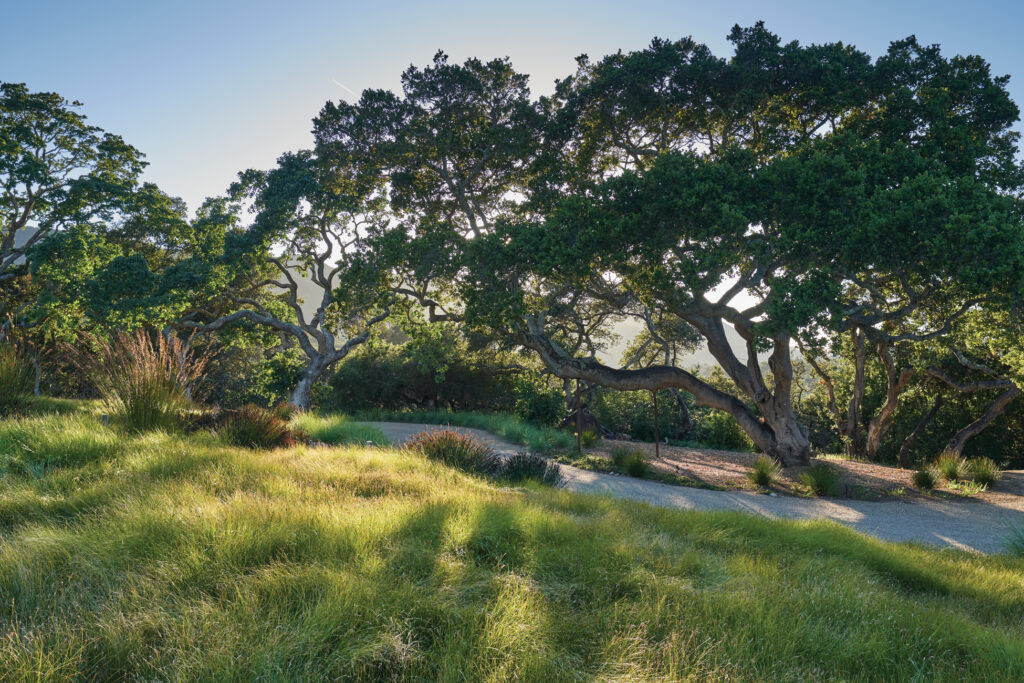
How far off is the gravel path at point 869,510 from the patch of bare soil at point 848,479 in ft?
1.64

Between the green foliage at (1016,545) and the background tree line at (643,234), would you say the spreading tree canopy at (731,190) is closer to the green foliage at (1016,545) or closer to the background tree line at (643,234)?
the background tree line at (643,234)

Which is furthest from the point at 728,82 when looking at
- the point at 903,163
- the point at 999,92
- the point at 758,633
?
the point at 758,633

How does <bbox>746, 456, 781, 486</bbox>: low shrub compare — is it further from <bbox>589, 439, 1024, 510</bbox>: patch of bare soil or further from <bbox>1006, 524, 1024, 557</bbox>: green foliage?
<bbox>1006, 524, 1024, 557</bbox>: green foliage

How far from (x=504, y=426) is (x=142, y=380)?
9.23m

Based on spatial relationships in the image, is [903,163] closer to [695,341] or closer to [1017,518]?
[1017,518]

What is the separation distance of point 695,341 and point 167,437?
19769mm

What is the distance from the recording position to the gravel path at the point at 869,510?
20.0 ft

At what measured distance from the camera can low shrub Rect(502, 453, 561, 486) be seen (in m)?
6.95

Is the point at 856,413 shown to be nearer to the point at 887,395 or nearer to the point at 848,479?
the point at 887,395

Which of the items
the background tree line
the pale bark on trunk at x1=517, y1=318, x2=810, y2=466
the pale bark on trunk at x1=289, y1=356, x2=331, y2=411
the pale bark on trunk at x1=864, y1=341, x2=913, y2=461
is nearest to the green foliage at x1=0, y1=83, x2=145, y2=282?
the background tree line

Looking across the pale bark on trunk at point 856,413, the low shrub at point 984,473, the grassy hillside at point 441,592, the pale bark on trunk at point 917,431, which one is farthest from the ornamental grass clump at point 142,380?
the pale bark on trunk at point 917,431

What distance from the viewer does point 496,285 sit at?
10.1 m

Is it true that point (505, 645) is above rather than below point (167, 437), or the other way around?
above

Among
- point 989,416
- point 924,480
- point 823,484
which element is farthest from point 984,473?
point 989,416
